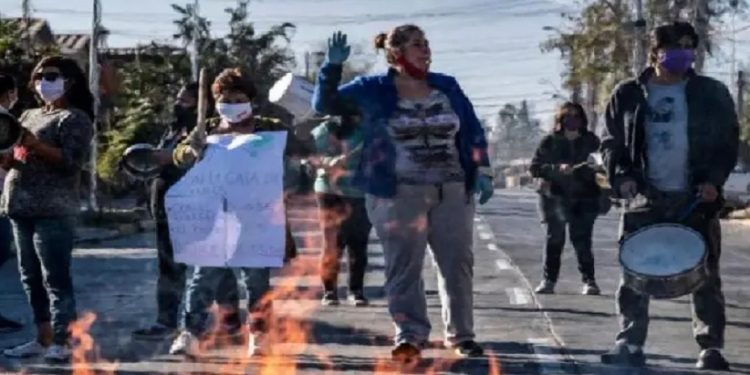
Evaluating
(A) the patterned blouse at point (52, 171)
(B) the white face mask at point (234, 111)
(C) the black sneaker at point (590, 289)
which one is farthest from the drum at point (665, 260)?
(C) the black sneaker at point (590, 289)

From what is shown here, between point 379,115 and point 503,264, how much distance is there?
9293 mm

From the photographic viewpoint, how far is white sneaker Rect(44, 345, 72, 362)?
9773 millimetres

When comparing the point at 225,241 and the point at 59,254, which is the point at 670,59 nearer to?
the point at 225,241

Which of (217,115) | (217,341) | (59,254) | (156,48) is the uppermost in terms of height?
(217,115)

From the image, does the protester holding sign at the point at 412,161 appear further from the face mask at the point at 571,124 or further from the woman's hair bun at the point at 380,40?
Result: the face mask at the point at 571,124

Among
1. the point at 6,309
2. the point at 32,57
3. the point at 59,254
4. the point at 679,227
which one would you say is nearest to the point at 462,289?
the point at 679,227

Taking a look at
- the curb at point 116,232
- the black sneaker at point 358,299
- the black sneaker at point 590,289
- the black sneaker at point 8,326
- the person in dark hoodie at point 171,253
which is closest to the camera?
the person in dark hoodie at point 171,253

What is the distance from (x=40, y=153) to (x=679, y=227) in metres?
3.42

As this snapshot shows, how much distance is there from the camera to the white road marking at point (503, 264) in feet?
58.3

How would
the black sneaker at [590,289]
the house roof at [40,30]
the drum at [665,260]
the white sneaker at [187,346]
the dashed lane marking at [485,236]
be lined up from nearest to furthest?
the drum at [665,260] < the white sneaker at [187,346] < the black sneaker at [590,289] < the dashed lane marking at [485,236] < the house roof at [40,30]

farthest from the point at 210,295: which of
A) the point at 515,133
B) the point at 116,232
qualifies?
the point at 515,133

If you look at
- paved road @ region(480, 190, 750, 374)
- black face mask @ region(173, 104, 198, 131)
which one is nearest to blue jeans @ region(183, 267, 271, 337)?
black face mask @ region(173, 104, 198, 131)

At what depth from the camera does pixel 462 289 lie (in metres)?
9.70

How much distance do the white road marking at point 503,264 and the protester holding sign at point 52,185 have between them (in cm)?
826
